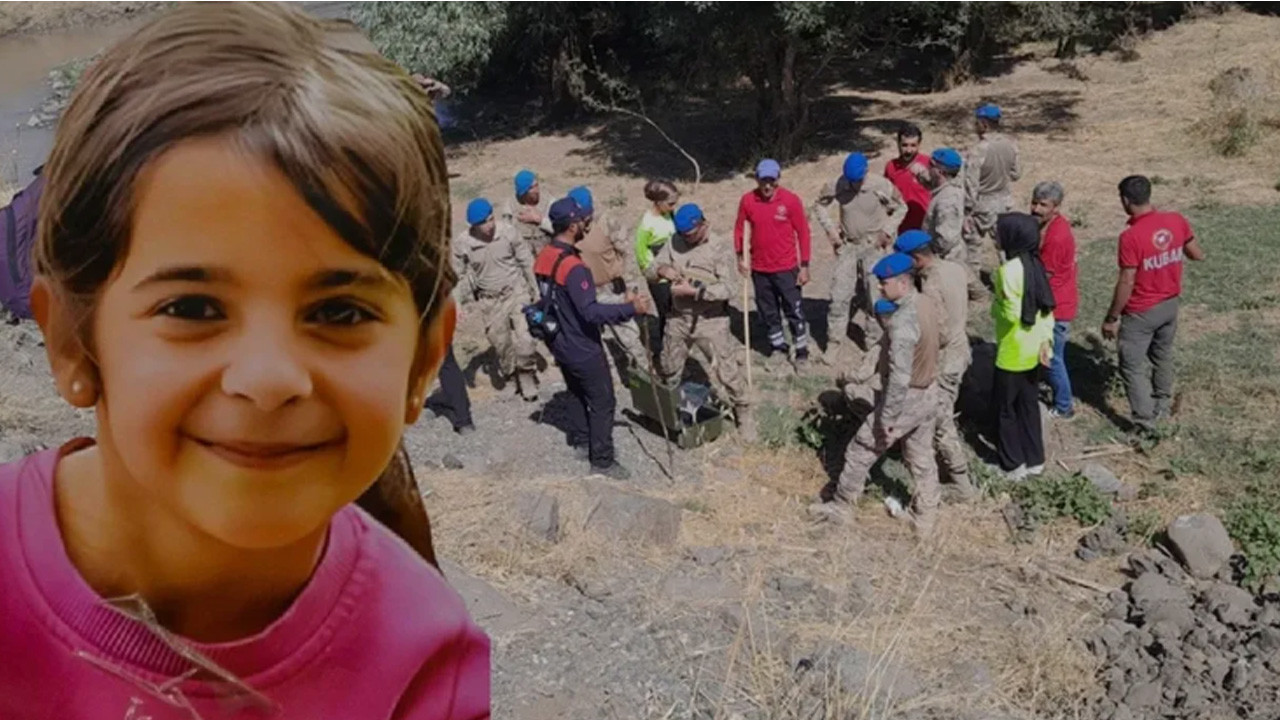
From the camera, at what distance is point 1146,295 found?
771 centimetres

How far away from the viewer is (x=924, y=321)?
265 inches

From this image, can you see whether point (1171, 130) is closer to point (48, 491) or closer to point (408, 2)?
point (408, 2)

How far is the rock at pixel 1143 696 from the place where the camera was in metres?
5.66

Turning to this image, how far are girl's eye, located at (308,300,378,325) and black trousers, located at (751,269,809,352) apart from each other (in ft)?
27.0

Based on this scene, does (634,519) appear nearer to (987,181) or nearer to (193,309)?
(987,181)

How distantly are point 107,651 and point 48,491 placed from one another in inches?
7.9

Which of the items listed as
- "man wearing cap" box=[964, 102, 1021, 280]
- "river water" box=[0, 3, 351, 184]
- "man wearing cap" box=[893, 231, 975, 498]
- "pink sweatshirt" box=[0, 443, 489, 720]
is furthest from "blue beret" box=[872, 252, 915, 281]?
"river water" box=[0, 3, 351, 184]

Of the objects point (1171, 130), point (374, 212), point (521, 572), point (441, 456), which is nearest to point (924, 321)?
point (521, 572)

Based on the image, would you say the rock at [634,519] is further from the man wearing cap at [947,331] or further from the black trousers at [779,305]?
the black trousers at [779,305]

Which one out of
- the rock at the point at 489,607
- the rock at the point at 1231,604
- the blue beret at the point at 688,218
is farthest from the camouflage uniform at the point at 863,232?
the rock at the point at 489,607

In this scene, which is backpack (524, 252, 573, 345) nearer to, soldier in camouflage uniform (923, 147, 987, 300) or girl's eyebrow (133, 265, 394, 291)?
soldier in camouflage uniform (923, 147, 987, 300)

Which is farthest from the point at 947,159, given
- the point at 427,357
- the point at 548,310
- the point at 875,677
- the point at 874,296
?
the point at 427,357

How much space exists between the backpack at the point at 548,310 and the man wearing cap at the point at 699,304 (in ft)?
3.44

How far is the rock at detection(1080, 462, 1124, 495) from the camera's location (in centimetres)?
761
